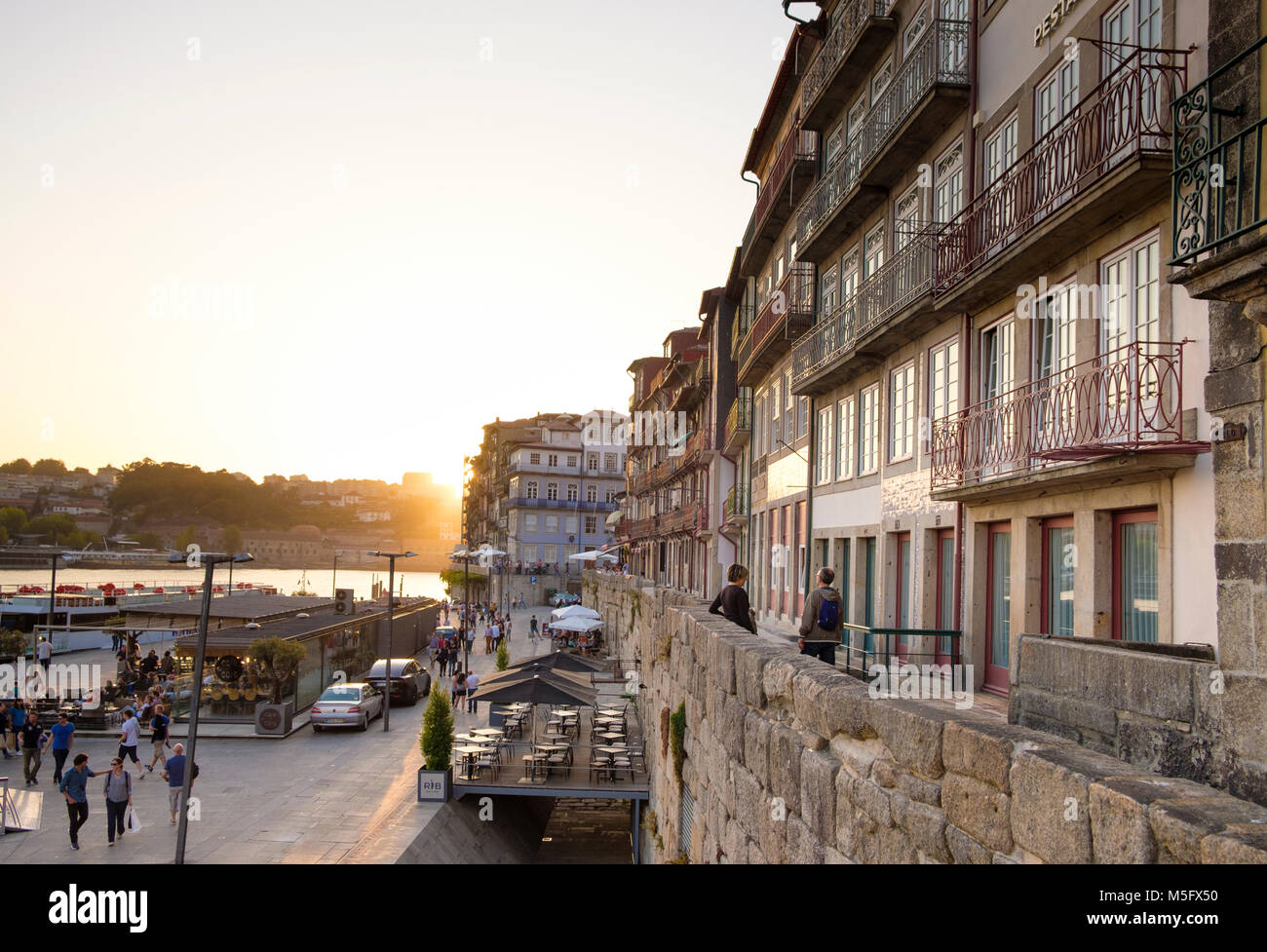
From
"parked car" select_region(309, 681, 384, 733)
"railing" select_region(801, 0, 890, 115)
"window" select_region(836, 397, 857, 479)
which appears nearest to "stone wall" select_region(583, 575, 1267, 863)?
"window" select_region(836, 397, 857, 479)

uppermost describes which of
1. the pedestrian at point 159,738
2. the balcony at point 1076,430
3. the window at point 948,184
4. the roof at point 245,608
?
the window at point 948,184

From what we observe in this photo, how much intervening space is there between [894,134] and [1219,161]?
10.2m

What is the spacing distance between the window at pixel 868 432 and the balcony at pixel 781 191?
21.0 ft

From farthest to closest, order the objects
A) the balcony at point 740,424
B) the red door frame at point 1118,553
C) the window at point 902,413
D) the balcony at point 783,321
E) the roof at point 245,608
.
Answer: the roof at point 245,608, the balcony at point 740,424, the balcony at point 783,321, the window at point 902,413, the red door frame at point 1118,553

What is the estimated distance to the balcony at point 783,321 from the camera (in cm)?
2092

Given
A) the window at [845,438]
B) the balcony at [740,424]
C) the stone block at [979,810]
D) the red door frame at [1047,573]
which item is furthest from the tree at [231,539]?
the stone block at [979,810]

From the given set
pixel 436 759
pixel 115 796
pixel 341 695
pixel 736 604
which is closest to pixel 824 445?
pixel 736 604

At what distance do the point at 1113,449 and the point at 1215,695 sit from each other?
415 cm

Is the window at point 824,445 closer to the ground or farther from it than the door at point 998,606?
farther from it

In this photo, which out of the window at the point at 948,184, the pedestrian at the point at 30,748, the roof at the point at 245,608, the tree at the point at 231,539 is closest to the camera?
the window at the point at 948,184

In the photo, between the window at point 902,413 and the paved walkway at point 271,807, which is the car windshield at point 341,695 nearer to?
the paved walkway at point 271,807

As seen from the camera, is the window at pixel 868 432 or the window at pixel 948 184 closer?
the window at pixel 948 184

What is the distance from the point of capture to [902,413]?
1517cm

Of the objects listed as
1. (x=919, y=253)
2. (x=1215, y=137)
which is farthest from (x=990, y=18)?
(x=1215, y=137)
